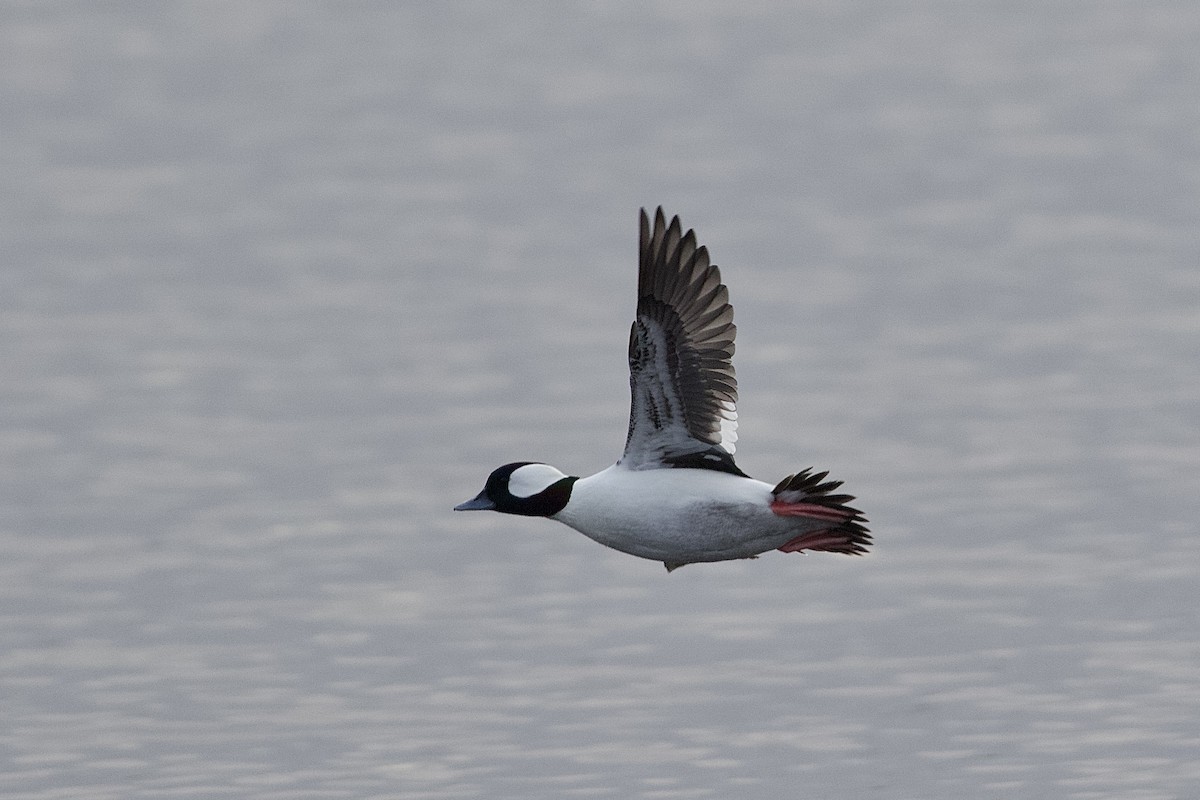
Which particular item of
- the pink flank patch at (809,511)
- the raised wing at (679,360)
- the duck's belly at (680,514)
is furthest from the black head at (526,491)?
the pink flank patch at (809,511)

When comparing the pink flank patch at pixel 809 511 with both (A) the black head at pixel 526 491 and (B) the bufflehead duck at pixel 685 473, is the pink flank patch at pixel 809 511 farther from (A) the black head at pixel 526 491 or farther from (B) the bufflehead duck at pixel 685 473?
(A) the black head at pixel 526 491

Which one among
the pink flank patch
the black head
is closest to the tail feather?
the pink flank patch

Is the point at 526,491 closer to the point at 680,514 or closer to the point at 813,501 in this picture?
the point at 680,514

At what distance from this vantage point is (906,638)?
14.6 meters

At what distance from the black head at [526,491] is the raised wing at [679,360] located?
346mm

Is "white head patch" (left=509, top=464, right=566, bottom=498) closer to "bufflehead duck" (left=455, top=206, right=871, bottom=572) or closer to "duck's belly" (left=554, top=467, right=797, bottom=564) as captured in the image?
"bufflehead duck" (left=455, top=206, right=871, bottom=572)

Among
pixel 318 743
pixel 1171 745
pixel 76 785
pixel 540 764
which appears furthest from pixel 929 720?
pixel 76 785

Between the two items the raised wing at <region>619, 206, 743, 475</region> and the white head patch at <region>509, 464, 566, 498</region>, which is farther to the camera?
the white head patch at <region>509, 464, 566, 498</region>

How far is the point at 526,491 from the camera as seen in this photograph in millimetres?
12148

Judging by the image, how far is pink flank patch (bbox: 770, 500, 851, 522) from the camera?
37.7 feet

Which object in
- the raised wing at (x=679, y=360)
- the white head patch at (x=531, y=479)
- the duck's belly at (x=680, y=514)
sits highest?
the raised wing at (x=679, y=360)

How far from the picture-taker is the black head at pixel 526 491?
1199 centimetres

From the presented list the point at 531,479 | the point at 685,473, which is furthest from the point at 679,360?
the point at 531,479

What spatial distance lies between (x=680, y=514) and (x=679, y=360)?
0.74 metres
